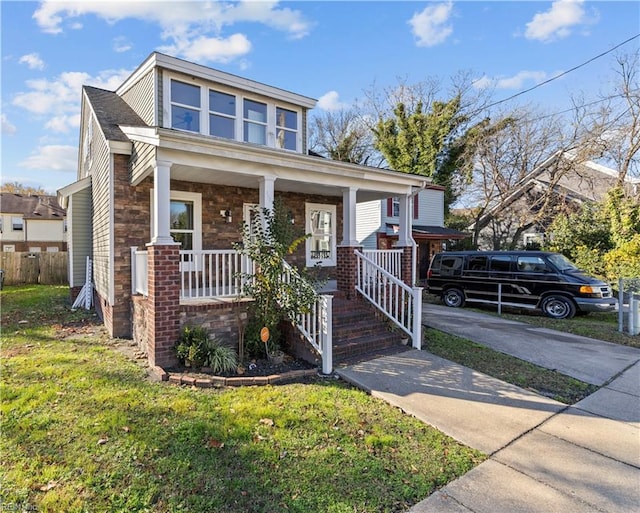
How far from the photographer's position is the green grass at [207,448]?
2553 mm

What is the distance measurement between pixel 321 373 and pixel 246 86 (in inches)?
287

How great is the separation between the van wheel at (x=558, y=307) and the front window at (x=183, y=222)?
9476 mm

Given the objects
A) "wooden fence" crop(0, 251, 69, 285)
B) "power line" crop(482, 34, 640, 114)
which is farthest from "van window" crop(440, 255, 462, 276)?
"wooden fence" crop(0, 251, 69, 285)

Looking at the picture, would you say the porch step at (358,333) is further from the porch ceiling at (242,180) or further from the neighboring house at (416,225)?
the neighboring house at (416,225)

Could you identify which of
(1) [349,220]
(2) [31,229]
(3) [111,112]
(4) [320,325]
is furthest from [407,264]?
(2) [31,229]

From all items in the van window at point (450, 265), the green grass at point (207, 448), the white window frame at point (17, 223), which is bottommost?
the green grass at point (207, 448)

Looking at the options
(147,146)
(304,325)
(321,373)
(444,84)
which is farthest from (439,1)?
(444,84)

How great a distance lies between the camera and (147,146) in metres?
5.59

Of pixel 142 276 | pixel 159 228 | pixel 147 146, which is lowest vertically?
pixel 142 276

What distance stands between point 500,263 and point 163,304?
31.2 ft

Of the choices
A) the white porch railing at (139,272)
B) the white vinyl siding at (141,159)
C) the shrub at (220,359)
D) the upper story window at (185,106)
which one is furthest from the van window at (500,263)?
the white vinyl siding at (141,159)

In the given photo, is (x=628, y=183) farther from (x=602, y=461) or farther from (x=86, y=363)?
(x=86, y=363)

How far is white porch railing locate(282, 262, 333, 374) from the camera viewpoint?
512cm

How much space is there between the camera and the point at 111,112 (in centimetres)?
865
